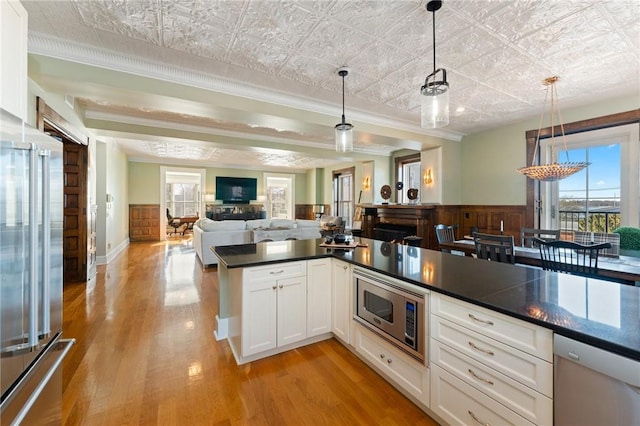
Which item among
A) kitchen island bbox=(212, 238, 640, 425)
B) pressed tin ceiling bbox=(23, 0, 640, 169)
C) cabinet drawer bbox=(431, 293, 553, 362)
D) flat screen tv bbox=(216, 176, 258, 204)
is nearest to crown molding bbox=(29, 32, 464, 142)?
pressed tin ceiling bbox=(23, 0, 640, 169)

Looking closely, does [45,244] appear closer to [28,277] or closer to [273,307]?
[28,277]

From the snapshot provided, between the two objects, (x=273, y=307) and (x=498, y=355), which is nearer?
(x=498, y=355)

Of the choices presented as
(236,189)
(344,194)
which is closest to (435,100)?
(344,194)

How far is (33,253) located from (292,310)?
1.66 m

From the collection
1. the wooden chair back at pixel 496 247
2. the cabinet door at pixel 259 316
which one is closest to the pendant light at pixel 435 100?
the wooden chair back at pixel 496 247

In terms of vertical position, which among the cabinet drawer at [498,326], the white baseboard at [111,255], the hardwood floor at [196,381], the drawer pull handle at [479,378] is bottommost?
the hardwood floor at [196,381]

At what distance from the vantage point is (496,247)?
9.58 ft

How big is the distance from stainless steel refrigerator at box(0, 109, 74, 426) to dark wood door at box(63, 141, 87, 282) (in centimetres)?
382

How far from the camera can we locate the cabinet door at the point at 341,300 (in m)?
2.31

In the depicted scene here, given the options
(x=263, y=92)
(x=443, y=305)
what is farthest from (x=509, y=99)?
(x=443, y=305)

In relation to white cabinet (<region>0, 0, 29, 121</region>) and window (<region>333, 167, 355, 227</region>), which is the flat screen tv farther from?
white cabinet (<region>0, 0, 29, 121</region>)

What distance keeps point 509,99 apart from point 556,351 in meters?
4.11

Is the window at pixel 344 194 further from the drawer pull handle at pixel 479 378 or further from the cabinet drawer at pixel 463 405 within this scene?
the drawer pull handle at pixel 479 378

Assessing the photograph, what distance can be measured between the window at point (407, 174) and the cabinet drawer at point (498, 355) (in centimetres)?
627
